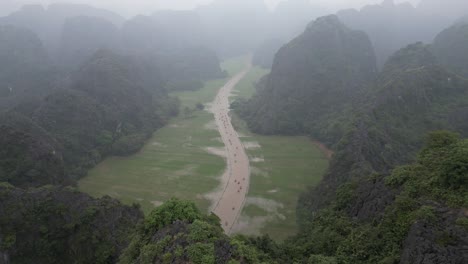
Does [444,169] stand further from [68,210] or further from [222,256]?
[68,210]

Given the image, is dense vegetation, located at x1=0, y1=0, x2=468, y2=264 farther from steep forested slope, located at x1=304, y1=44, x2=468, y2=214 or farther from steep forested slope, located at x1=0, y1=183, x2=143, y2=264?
steep forested slope, located at x1=304, y1=44, x2=468, y2=214

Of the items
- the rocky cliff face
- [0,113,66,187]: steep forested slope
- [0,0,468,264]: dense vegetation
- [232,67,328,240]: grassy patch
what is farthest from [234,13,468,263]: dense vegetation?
[0,113,66,187]: steep forested slope

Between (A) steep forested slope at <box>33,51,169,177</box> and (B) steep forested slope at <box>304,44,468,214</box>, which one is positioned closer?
(B) steep forested slope at <box>304,44,468,214</box>

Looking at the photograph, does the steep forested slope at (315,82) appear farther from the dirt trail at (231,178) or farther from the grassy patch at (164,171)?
the grassy patch at (164,171)

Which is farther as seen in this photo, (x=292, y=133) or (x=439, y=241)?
(x=292, y=133)

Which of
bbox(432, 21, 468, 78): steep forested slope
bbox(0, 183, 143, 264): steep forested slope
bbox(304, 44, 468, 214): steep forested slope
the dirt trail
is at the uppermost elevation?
bbox(432, 21, 468, 78): steep forested slope

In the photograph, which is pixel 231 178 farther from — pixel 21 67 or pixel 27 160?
pixel 21 67

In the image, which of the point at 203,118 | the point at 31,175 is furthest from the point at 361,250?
the point at 203,118

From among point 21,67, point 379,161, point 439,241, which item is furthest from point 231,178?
point 21,67
